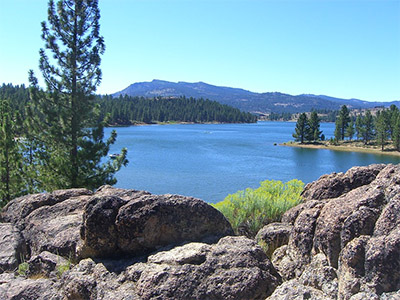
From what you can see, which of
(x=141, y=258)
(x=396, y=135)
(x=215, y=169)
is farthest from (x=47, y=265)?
(x=396, y=135)

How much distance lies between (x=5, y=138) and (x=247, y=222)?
56.4 feet

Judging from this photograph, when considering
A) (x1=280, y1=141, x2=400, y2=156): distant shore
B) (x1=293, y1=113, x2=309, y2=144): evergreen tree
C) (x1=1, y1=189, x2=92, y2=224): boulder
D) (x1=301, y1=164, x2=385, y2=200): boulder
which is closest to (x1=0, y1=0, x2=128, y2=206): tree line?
(x1=1, y1=189, x2=92, y2=224): boulder

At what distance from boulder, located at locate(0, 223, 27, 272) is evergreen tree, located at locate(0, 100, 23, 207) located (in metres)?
13.8

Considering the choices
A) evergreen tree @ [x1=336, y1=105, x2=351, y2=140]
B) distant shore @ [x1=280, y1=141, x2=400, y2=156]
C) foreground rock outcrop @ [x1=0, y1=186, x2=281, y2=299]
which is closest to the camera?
foreground rock outcrop @ [x1=0, y1=186, x2=281, y2=299]

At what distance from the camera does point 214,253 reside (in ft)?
17.0

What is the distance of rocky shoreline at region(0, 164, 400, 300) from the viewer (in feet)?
→ 13.6

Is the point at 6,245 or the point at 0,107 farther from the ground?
the point at 0,107

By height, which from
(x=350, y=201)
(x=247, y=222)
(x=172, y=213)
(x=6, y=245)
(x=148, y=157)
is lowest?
(x=148, y=157)

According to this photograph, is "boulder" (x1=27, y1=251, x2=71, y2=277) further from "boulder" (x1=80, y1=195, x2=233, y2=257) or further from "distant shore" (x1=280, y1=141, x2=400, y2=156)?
"distant shore" (x1=280, y1=141, x2=400, y2=156)

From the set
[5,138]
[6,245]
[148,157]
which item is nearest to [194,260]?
[6,245]

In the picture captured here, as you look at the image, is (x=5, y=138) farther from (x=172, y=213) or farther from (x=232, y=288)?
A: (x=232, y=288)

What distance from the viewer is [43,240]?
289 inches

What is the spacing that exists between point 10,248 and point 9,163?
15606 millimetres

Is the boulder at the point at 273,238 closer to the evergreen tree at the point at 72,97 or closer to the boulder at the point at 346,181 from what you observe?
the boulder at the point at 346,181
